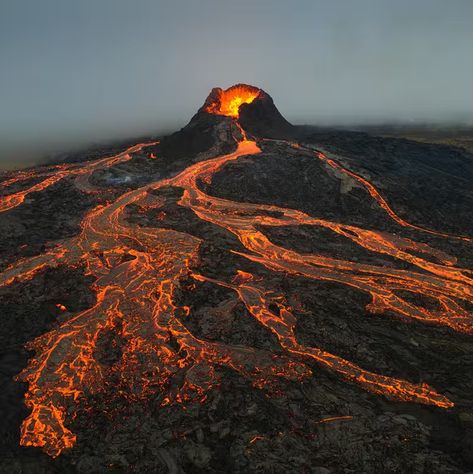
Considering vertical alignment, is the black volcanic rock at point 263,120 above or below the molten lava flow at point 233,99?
below

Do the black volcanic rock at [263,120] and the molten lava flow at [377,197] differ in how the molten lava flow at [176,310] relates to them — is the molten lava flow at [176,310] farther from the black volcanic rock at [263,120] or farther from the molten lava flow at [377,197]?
the black volcanic rock at [263,120]

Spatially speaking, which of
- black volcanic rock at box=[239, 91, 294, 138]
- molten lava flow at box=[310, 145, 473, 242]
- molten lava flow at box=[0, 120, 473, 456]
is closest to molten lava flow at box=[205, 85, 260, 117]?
black volcanic rock at box=[239, 91, 294, 138]

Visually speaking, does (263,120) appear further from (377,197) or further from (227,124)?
(377,197)

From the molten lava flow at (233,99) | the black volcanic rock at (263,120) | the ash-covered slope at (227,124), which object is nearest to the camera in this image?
the ash-covered slope at (227,124)

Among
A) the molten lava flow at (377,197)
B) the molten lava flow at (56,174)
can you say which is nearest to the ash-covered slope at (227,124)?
the molten lava flow at (56,174)

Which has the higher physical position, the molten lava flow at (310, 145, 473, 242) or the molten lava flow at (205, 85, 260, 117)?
the molten lava flow at (205, 85, 260, 117)

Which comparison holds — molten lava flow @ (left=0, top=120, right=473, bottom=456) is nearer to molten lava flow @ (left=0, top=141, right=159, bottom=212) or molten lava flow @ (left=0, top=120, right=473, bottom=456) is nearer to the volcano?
the volcano
